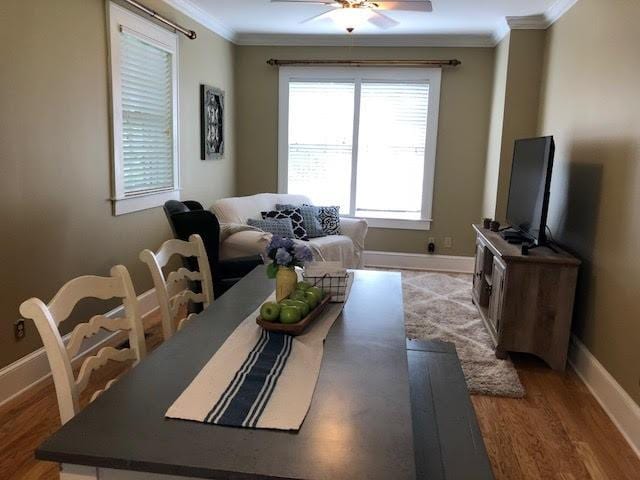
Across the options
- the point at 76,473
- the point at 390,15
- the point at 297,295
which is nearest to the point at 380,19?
the point at 390,15

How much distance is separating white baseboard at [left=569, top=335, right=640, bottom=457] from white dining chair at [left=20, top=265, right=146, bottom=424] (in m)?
2.28

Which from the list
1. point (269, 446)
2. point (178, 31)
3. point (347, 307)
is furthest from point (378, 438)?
point (178, 31)

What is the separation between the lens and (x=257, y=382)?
52.2 inches

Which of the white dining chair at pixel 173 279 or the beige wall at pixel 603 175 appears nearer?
the white dining chair at pixel 173 279

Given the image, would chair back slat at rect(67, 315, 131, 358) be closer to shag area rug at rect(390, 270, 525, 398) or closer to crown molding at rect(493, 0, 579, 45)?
shag area rug at rect(390, 270, 525, 398)

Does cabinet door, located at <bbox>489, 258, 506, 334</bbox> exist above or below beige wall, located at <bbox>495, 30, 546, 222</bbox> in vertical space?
below

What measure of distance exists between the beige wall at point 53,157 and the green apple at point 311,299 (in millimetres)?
1765

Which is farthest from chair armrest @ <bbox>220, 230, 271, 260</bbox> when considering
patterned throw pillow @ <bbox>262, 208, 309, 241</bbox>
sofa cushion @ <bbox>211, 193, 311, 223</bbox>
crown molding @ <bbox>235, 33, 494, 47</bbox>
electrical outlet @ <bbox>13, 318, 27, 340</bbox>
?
crown molding @ <bbox>235, 33, 494, 47</bbox>

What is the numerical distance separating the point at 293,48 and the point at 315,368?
5030mm

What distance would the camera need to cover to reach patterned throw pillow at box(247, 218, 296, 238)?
15.1 feet

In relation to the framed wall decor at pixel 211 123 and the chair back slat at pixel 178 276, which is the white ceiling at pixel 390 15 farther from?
the chair back slat at pixel 178 276

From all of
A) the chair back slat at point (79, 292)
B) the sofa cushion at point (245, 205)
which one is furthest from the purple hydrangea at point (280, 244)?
the sofa cushion at point (245, 205)

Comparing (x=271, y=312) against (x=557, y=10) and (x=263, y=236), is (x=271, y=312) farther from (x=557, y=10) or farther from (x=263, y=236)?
(x=557, y=10)

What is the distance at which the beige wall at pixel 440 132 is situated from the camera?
219 inches
